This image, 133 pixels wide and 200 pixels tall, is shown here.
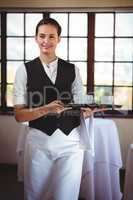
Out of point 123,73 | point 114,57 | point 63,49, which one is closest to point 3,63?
point 63,49

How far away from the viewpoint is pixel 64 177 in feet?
6.00

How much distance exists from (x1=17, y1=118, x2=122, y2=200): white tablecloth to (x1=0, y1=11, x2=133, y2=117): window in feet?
4.32

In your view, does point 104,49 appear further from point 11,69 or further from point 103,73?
point 11,69

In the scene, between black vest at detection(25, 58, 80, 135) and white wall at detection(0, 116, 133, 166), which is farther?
white wall at detection(0, 116, 133, 166)

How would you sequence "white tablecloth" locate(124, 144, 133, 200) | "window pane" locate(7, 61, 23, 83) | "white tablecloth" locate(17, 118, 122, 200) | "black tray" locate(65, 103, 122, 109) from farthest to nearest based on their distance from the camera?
"window pane" locate(7, 61, 23, 83) → "white tablecloth" locate(17, 118, 122, 200) → "white tablecloth" locate(124, 144, 133, 200) → "black tray" locate(65, 103, 122, 109)

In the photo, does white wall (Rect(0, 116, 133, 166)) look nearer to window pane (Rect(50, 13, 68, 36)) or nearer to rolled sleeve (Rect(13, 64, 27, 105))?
window pane (Rect(50, 13, 68, 36))

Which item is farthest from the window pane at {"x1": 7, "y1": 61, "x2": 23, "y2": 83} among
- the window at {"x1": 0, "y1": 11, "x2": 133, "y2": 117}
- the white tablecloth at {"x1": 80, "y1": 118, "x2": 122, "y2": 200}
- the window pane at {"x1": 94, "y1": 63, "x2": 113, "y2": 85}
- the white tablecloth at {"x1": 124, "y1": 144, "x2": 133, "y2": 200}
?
the white tablecloth at {"x1": 124, "y1": 144, "x2": 133, "y2": 200}

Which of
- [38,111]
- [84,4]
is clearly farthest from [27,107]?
[84,4]

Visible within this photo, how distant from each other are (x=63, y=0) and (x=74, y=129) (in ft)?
8.44

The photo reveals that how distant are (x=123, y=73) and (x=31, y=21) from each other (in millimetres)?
1264

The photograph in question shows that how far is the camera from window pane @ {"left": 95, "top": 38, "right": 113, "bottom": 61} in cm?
429

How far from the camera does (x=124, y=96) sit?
14.3 feet

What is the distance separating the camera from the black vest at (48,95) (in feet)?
6.01

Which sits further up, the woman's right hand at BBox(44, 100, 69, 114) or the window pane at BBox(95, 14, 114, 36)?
the window pane at BBox(95, 14, 114, 36)
